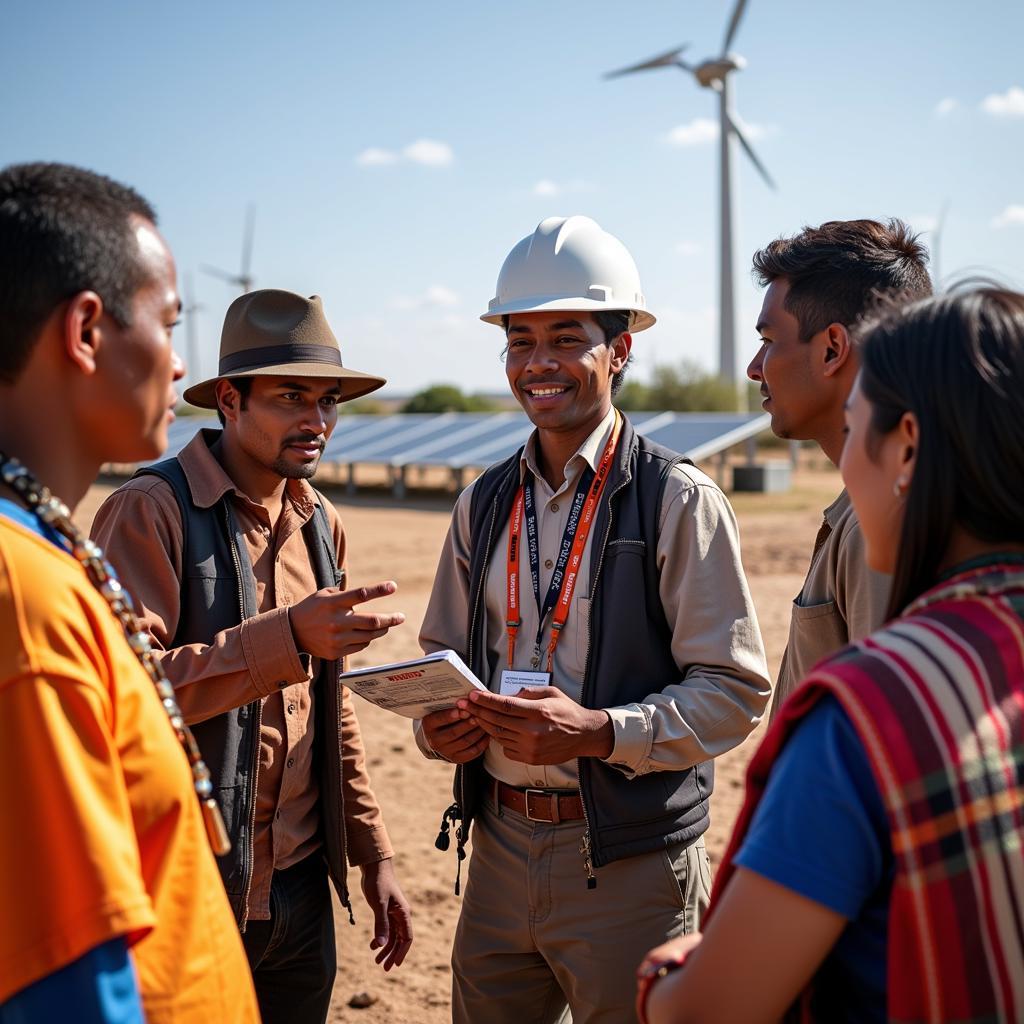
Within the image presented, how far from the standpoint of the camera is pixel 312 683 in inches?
121

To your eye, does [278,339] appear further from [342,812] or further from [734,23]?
[734,23]

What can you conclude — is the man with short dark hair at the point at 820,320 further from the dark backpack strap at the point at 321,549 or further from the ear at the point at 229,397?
the ear at the point at 229,397

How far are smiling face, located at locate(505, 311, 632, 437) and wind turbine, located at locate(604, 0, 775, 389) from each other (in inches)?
1123

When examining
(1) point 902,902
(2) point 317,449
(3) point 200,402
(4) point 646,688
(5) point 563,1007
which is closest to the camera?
(1) point 902,902

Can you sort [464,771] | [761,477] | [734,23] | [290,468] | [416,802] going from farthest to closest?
[734,23] < [761,477] < [416,802] < [290,468] < [464,771]

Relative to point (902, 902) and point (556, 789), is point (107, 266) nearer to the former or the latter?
point (902, 902)

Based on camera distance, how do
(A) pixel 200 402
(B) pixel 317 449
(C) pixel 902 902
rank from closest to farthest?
(C) pixel 902 902 → (B) pixel 317 449 → (A) pixel 200 402

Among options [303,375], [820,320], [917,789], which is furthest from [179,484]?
[917,789]

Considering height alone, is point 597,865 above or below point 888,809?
below

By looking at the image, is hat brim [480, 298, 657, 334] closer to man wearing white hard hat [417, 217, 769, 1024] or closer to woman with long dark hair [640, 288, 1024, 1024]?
man wearing white hard hat [417, 217, 769, 1024]

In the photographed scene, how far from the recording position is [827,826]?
1.22m

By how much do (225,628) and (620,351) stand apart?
4.93 ft

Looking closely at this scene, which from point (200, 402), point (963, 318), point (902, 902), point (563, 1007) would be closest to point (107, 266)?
point (963, 318)

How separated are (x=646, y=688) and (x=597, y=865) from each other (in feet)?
1.58
